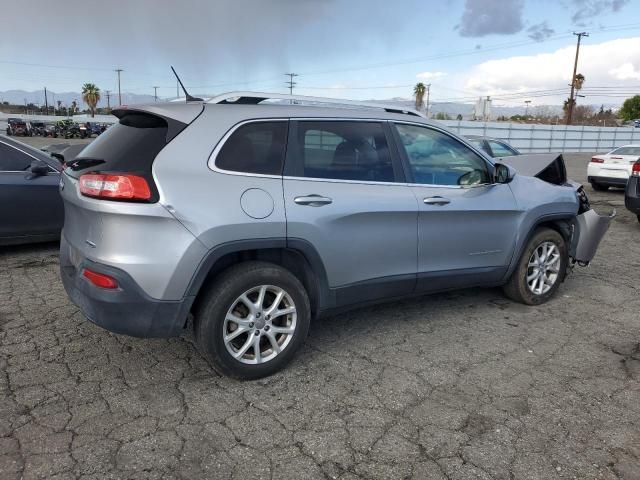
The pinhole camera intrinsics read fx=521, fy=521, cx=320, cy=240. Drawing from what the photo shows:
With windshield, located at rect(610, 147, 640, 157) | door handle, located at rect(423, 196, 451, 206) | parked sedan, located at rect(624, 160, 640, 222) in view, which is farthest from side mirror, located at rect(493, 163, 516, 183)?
windshield, located at rect(610, 147, 640, 157)

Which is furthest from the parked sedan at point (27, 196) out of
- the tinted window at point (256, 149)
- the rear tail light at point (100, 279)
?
the tinted window at point (256, 149)

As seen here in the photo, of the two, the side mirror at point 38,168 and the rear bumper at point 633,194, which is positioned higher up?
the side mirror at point 38,168

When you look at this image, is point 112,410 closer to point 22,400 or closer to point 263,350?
point 22,400

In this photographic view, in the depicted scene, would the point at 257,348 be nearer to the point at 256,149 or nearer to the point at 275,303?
the point at 275,303

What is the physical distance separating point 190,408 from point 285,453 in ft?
2.33

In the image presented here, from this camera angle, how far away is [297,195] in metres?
3.33

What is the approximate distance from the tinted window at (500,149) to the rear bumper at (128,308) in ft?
34.9

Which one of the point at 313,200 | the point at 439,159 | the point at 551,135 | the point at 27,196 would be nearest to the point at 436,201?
the point at 439,159

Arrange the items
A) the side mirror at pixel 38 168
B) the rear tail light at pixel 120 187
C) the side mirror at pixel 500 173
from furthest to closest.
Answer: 1. the side mirror at pixel 38 168
2. the side mirror at pixel 500 173
3. the rear tail light at pixel 120 187

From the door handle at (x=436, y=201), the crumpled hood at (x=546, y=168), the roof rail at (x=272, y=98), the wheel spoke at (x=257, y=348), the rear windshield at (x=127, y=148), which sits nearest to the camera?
the rear windshield at (x=127, y=148)

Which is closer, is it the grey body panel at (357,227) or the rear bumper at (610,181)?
the grey body panel at (357,227)

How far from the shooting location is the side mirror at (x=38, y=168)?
6.14 meters

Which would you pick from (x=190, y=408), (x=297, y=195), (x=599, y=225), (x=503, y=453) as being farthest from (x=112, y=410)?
(x=599, y=225)

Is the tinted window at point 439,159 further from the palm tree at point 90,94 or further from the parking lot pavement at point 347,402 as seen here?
the palm tree at point 90,94
